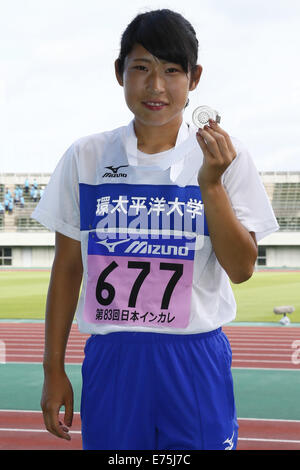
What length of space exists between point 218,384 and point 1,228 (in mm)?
45704

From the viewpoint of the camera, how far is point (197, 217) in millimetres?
1716

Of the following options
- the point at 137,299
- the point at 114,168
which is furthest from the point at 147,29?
the point at 137,299

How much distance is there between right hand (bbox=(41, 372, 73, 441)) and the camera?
1.81 m

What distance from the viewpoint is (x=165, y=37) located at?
1718 mm

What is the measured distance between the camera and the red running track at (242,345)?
7.83 m

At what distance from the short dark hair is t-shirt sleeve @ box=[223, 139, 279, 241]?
28 centimetres

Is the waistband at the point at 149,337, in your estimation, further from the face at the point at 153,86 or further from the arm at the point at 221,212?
the face at the point at 153,86

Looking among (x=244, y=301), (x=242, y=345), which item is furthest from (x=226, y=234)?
(x=244, y=301)

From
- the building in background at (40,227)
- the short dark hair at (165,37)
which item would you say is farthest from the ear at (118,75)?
the building in background at (40,227)

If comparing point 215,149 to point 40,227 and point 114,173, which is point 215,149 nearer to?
point 114,173

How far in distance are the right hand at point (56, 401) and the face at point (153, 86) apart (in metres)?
0.80

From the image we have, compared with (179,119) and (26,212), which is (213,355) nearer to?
(179,119)

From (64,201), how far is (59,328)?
0.38 metres

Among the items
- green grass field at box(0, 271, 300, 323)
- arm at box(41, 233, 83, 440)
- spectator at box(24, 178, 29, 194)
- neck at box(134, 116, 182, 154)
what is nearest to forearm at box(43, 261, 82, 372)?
arm at box(41, 233, 83, 440)
